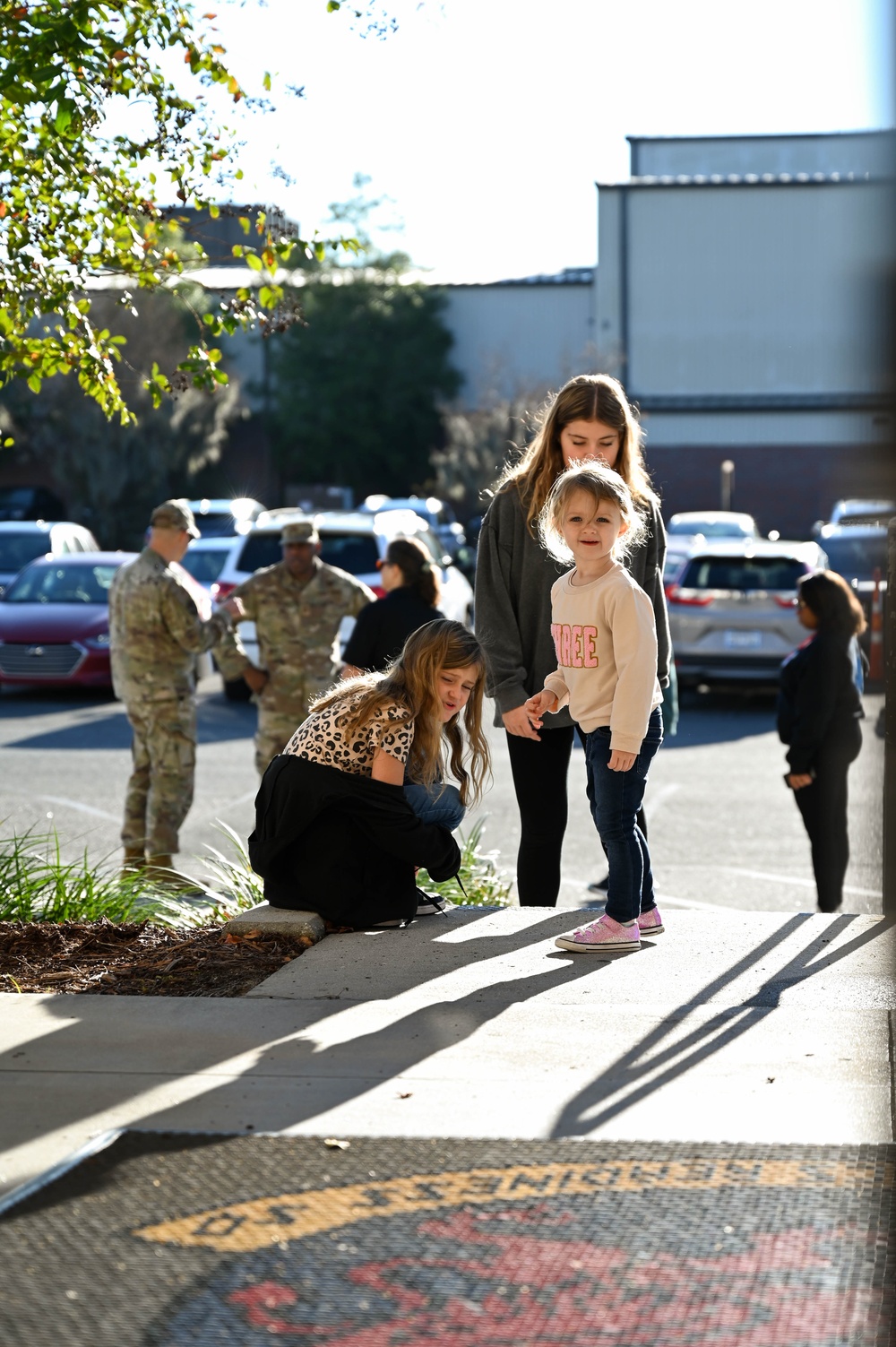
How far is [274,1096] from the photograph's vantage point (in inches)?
144

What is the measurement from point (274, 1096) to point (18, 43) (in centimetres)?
337

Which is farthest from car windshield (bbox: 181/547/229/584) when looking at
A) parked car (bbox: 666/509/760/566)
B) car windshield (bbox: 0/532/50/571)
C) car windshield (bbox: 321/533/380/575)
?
parked car (bbox: 666/509/760/566)

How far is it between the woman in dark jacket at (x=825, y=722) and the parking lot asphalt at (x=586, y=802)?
15 centimetres

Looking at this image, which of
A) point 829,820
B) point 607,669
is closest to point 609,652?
point 607,669

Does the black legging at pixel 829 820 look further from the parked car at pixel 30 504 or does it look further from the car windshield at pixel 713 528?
the parked car at pixel 30 504

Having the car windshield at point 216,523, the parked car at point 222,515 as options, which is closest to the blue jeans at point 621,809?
the parked car at point 222,515

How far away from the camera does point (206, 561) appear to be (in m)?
20.8

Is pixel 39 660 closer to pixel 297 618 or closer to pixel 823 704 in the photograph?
pixel 297 618

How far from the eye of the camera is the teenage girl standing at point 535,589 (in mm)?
5082

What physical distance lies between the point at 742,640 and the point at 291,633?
8.14m

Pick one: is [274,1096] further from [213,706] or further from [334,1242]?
[213,706]

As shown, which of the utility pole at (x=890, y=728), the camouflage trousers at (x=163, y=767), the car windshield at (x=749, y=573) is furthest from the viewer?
the car windshield at (x=749, y=573)

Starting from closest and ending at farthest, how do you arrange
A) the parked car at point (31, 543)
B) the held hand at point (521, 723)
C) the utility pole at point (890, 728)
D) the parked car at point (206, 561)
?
the utility pole at point (890, 728) < the held hand at point (521, 723) < the parked car at point (206, 561) < the parked car at point (31, 543)

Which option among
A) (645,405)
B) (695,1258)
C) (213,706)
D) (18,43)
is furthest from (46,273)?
(645,405)
